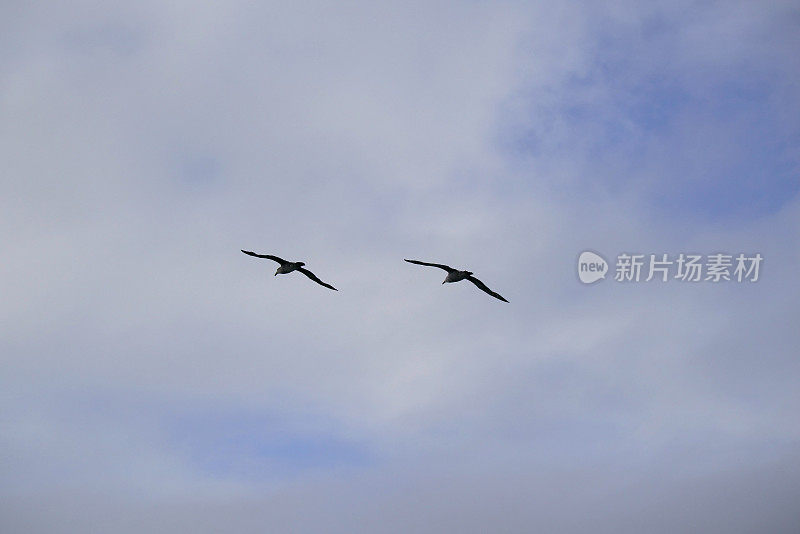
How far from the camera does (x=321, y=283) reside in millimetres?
111812

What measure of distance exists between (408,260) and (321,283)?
908 inches

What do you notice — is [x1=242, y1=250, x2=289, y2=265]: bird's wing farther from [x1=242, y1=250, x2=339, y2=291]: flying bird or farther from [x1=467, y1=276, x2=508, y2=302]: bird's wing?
[x1=467, y1=276, x2=508, y2=302]: bird's wing

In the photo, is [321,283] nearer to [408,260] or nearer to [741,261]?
[408,260]

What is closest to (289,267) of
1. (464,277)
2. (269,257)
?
(269,257)

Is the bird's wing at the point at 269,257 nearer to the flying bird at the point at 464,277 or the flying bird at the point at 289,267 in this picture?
the flying bird at the point at 289,267

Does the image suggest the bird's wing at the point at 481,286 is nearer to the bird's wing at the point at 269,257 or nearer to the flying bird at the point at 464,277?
the flying bird at the point at 464,277

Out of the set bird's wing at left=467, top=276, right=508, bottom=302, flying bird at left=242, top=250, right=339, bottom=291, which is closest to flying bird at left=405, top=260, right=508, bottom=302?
bird's wing at left=467, top=276, right=508, bottom=302

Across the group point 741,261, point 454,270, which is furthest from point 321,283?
point 741,261

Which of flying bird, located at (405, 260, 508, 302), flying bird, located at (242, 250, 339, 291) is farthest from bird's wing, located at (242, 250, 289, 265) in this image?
flying bird, located at (405, 260, 508, 302)

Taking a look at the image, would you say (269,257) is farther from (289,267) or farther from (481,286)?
(481,286)

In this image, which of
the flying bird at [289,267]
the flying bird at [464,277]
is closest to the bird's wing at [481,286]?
the flying bird at [464,277]

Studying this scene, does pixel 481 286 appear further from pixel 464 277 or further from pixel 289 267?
pixel 289 267

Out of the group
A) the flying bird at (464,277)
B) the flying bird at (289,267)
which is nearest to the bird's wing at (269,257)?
the flying bird at (289,267)

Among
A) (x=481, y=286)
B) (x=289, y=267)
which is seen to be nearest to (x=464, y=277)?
(x=481, y=286)
